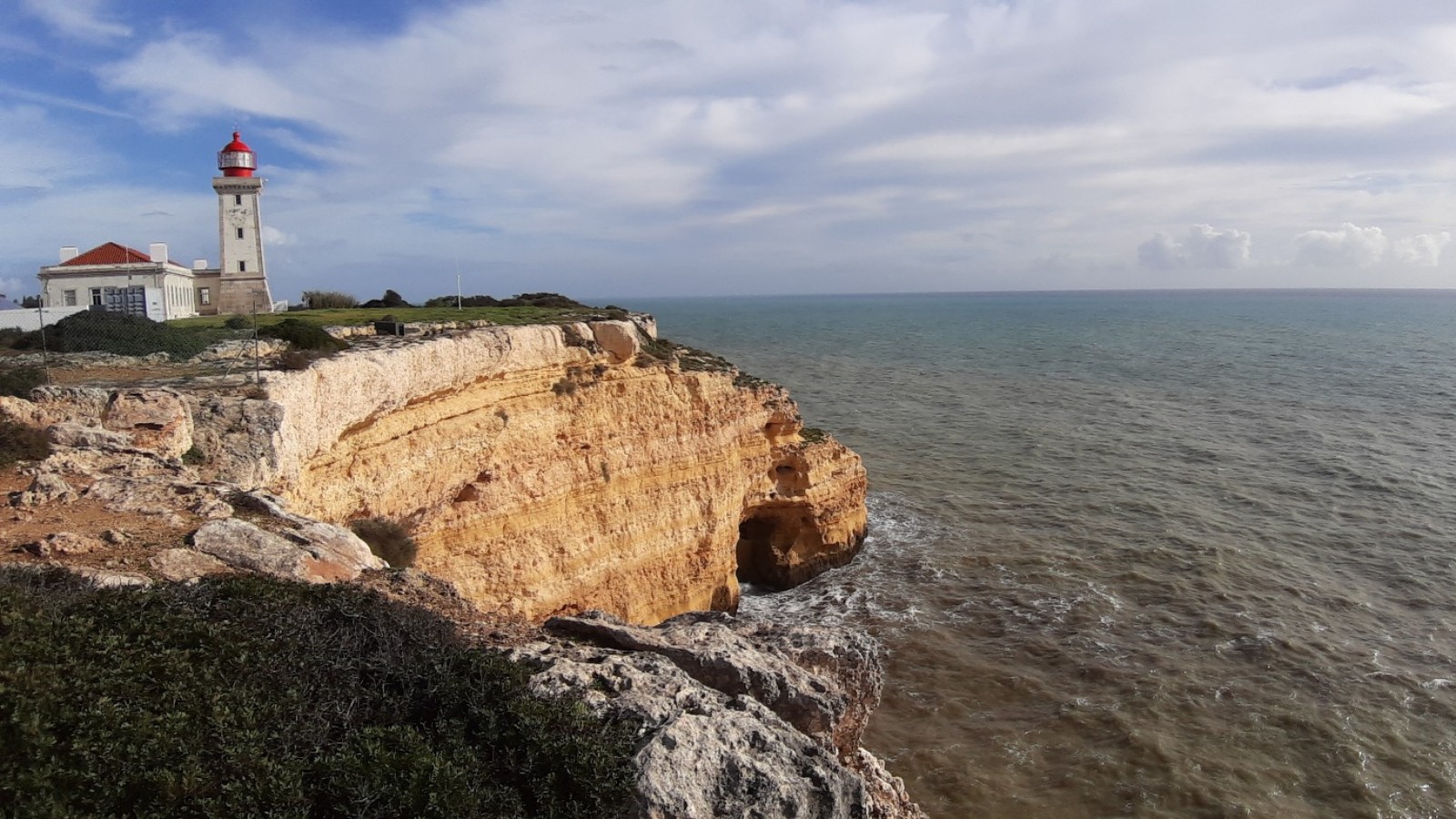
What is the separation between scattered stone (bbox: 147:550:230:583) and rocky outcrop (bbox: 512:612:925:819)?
2.59 meters

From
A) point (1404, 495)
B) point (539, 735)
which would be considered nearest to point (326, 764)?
point (539, 735)

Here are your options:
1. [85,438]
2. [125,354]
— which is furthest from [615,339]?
[85,438]

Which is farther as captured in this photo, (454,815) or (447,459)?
(447,459)

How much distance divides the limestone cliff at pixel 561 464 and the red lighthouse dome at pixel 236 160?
15192 millimetres

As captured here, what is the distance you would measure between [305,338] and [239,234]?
17.4 metres

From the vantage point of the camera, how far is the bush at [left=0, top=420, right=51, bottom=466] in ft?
26.3

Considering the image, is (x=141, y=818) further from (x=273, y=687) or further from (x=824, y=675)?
(x=824, y=675)

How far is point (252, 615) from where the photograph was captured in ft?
17.4

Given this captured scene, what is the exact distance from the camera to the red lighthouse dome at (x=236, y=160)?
2795 cm

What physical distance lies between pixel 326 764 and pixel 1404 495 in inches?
1223

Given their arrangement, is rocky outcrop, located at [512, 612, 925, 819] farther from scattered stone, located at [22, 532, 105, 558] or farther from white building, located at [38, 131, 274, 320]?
white building, located at [38, 131, 274, 320]

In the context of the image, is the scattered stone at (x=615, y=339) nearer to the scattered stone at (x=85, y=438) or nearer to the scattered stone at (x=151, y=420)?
the scattered stone at (x=151, y=420)

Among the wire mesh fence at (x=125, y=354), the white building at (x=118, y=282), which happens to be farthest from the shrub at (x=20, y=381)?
the white building at (x=118, y=282)

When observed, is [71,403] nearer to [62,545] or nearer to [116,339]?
[62,545]
